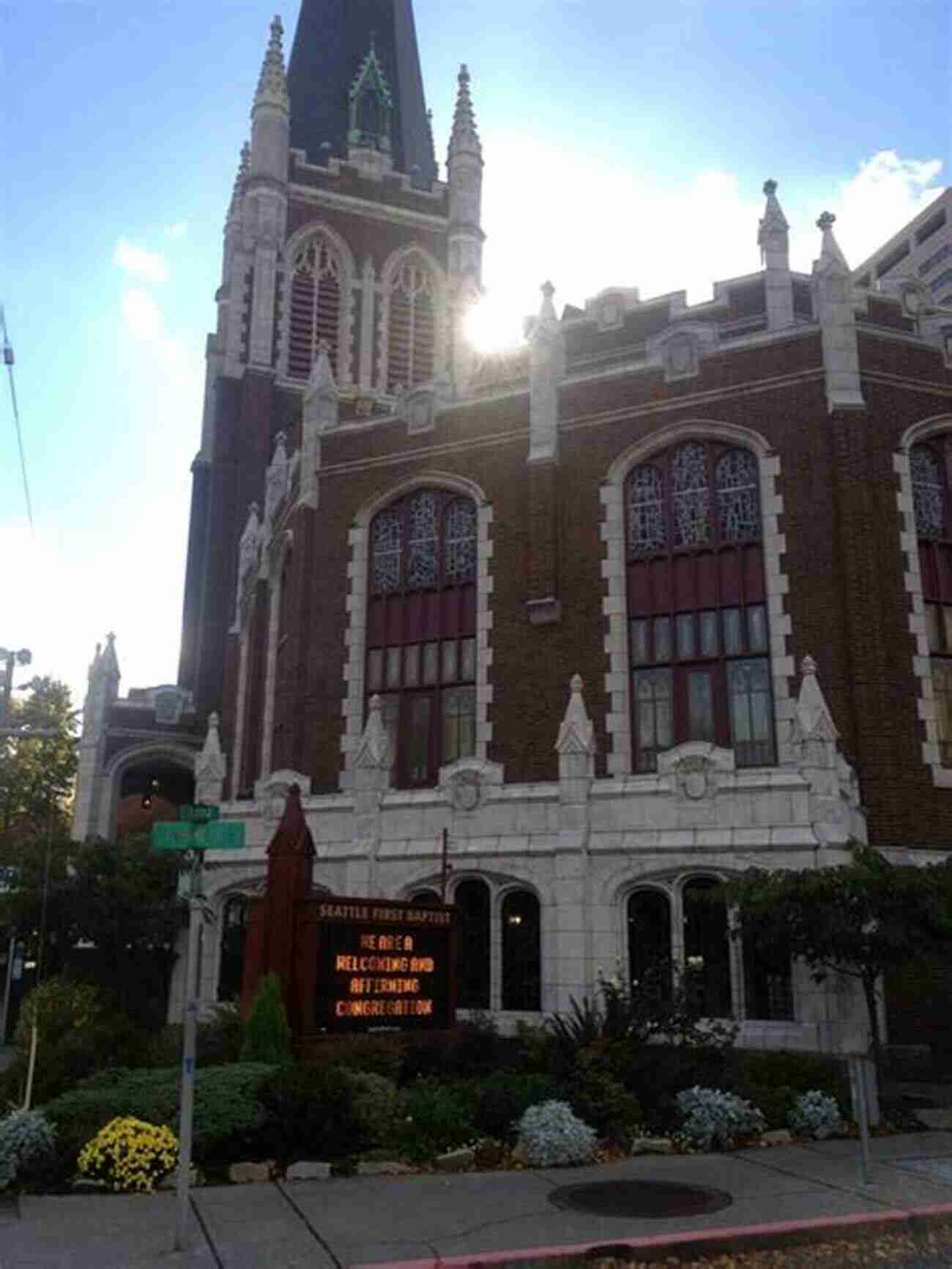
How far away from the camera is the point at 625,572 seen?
72.3 ft

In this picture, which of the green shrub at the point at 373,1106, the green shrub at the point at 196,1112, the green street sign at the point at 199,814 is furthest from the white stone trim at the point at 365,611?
the green street sign at the point at 199,814

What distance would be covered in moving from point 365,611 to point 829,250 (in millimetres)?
11899

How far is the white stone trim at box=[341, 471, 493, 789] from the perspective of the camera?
22.3 metres

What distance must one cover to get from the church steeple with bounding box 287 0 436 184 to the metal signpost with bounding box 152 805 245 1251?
42.9 meters

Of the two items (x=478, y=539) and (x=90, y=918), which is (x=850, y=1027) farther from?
(x=90, y=918)

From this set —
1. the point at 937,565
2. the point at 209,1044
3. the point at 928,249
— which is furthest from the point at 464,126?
the point at 928,249

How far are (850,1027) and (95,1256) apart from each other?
11465 millimetres

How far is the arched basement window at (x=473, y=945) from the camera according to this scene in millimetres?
19016

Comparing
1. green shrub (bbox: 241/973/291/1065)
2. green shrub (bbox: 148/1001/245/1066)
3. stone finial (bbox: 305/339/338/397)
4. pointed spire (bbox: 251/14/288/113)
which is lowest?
green shrub (bbox: 148/1001/245/1066)

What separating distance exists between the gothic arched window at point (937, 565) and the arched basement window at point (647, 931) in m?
5.75

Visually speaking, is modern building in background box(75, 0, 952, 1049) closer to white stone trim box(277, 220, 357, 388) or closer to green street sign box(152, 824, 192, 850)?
green street sign box(152, 824, 192, 850)

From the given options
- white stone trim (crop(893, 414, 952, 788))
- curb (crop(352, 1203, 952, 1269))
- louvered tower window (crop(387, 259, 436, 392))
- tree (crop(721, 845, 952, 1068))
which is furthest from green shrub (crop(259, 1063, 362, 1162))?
louvered tower window (crop(387, 259, 436, 392))

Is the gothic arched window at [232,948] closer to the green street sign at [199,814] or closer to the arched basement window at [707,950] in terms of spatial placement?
the arched basement window at [707,950]

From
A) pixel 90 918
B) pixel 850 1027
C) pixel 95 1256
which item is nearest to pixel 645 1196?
pixel 95 1256
